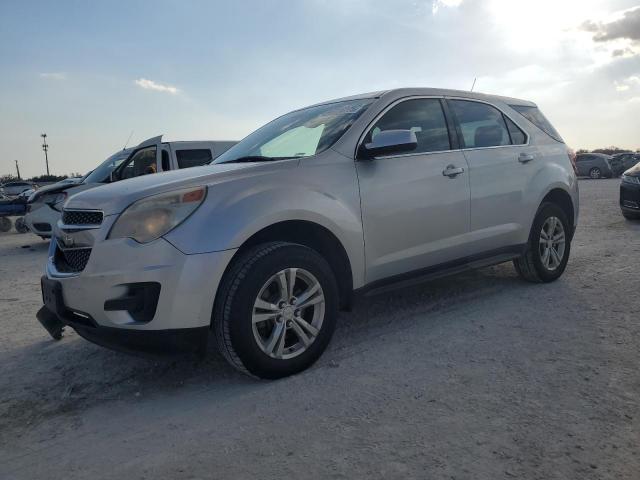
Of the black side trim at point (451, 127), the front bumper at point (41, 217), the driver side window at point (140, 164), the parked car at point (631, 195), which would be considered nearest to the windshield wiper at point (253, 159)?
the black side trim at point (451, 127)

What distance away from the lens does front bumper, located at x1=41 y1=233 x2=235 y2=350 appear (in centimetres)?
271

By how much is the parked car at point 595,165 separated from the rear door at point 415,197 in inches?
1067

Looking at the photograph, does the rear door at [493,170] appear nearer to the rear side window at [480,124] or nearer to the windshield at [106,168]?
the rear side window at [480,124]

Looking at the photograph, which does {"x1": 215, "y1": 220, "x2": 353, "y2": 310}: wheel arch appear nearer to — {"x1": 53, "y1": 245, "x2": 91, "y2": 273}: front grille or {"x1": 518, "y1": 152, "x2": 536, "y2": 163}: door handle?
{"x1": 53, "y1": 245, "x2": 91, "y2": 273}: front grille

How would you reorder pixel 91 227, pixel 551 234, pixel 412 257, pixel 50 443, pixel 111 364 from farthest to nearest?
1. pixel 551 234
2. pixel 412 257
3. pixel 111 364
4. pixel 91 227
5. pixel 50 443

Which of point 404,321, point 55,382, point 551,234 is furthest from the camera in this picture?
point 551,234

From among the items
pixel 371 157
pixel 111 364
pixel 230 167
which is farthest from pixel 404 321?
pixel 111 364

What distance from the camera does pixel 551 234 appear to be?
5.00m

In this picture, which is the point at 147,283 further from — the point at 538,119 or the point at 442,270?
the point at 538,119

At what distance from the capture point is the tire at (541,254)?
483 cm

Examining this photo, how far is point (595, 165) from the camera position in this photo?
28203 mm

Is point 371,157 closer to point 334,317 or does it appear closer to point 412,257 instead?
point 412,257

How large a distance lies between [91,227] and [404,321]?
2385 millimetres

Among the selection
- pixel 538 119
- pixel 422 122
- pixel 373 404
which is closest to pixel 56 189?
pixel 422 122
